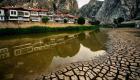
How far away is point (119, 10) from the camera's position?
130 metres

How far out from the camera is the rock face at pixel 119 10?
112 meters

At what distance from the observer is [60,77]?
7.82 m

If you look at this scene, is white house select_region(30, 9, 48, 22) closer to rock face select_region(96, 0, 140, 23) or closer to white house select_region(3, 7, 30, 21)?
white house select_region(3, 7, 30, 21)

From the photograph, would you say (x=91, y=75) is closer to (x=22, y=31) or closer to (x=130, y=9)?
(x=22, y=31)

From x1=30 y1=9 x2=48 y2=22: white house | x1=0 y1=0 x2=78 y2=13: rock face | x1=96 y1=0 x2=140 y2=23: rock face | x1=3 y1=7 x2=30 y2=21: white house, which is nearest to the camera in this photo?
x1=3 y1=7 x2=30 y2=21: white house

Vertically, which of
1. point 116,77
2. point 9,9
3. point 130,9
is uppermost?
point 130,9

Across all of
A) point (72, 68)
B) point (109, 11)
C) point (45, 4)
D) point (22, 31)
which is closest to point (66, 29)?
point (22, 31)

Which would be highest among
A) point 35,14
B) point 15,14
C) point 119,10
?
point 119,10

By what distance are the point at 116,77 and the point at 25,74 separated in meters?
5.42

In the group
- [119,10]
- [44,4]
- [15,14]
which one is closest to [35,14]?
[15,14]

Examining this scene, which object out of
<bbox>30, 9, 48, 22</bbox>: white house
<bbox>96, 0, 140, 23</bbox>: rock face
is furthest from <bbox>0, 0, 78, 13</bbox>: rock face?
<bbox>96, 0, 140, 23</bbox>: rock face

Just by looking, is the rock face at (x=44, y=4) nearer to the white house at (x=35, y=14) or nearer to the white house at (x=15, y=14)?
the white house at (x=35, y=14)

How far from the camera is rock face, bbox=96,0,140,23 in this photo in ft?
368

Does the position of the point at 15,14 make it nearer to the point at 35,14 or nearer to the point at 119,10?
the point at 35,14
